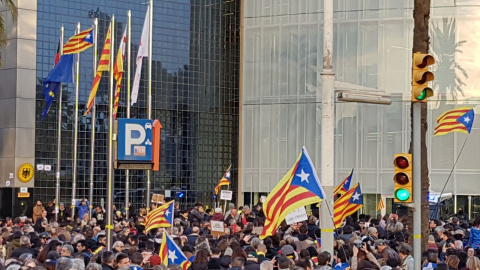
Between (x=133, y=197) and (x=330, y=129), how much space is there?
2520 centimetres

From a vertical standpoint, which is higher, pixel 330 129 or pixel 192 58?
pixel 192 58

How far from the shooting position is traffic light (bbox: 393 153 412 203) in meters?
12.9

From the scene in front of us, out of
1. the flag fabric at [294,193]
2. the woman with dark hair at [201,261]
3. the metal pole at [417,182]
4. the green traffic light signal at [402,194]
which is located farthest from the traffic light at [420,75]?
the woman with dark hair at [201,261]

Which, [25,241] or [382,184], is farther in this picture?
[382,184]

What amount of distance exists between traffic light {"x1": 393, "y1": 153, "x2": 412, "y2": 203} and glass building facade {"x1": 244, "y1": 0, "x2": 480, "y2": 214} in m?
24.5

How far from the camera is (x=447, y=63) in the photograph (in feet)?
122

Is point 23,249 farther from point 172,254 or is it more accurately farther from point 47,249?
point 172,254

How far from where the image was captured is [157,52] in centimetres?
4150

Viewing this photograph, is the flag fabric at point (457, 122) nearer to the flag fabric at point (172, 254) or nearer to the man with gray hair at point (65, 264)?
the flag fabric at point (172, 254)

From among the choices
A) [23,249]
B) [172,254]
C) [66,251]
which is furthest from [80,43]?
[172,254]

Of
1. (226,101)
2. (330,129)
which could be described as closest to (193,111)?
(226,101)

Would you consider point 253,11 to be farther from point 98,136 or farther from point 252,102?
point 98,136

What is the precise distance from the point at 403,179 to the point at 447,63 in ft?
83.5

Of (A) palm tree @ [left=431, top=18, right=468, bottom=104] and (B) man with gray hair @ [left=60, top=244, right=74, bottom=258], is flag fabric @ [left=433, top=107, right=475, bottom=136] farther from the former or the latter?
(B) man with gray hair @ [left=60, top=244, right=74, bottom=258]
